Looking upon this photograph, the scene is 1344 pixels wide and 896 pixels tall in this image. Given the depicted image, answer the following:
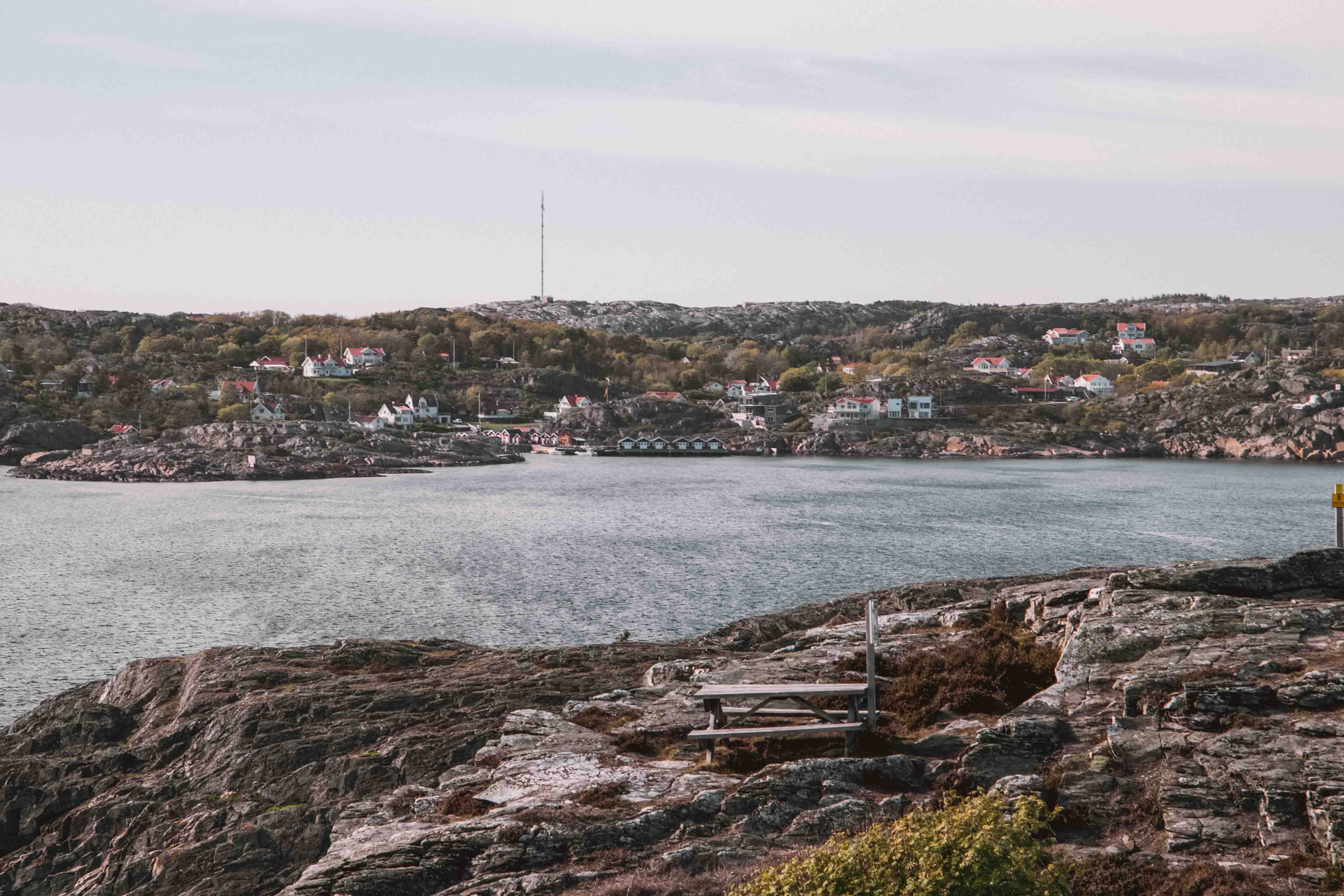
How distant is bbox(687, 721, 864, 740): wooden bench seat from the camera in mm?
15766

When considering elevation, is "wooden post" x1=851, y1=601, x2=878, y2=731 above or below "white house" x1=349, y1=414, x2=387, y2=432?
above

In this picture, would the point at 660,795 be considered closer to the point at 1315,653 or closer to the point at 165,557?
the point at 1315,653

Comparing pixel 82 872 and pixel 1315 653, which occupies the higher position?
pixel 1315 653

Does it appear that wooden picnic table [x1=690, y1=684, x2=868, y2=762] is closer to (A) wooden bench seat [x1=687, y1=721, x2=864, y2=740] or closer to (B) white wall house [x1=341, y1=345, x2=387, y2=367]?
(A) wooden bench seat [x1=687, y1=721, x2=864, y2=740]

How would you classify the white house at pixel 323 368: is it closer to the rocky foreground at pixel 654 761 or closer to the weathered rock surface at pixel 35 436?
the weathered rock surface at pixel 35 436

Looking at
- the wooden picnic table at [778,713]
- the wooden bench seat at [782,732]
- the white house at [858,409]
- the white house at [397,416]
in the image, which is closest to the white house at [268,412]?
the white house at [397,416]

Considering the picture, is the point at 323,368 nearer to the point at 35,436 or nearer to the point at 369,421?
the point at 369,421

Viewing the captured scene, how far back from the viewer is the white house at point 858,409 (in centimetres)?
16612

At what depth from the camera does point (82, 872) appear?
18016 millimetres

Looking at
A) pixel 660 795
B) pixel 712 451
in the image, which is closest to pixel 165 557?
pixel 660 795

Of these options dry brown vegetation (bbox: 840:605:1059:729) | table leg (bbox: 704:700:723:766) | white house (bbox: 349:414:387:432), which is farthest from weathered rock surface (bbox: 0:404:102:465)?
dry brown vegetation (bbox: 840:605:1059:729)

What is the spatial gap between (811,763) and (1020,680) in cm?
481

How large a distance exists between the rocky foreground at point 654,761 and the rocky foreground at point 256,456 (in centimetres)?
9290

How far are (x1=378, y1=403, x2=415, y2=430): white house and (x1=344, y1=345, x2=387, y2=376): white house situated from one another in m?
29.7
